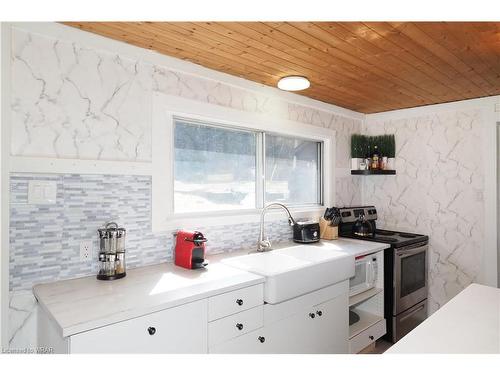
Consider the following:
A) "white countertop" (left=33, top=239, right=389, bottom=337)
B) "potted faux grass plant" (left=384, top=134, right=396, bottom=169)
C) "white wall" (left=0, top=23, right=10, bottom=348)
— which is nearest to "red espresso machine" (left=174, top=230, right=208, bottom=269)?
"white countertop" (left=33, top=239, right=389, bottom=337)

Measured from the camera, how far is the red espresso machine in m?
1.96

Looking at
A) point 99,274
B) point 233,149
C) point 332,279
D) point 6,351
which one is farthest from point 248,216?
point 6,351

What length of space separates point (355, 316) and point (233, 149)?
5.89 feet

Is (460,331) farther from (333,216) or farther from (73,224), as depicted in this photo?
(333,216)

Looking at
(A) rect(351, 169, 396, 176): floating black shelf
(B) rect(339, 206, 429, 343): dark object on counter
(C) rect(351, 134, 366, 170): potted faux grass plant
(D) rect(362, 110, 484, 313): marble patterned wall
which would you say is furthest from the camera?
(C) rect(351, 134, 366, 170): potted faux grass plant

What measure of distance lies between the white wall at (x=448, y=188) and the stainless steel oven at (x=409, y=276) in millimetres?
225

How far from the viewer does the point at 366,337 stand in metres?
2.60

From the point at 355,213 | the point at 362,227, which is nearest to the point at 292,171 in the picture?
the point at 355,213

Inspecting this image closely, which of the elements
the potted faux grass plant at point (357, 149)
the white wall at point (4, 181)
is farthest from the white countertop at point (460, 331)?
the potted faux grass plant at point (357, 149)

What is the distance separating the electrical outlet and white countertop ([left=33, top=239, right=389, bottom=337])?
102mm

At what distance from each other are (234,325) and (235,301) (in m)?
0.12

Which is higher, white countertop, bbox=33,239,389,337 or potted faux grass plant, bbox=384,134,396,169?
potted faux grass plant, bbox=384,134,396,169

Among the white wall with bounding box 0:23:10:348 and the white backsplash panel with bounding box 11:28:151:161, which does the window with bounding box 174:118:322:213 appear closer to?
the white backsplash panel with bounding box 11:28:151:161

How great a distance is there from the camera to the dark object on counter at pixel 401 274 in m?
2.81
